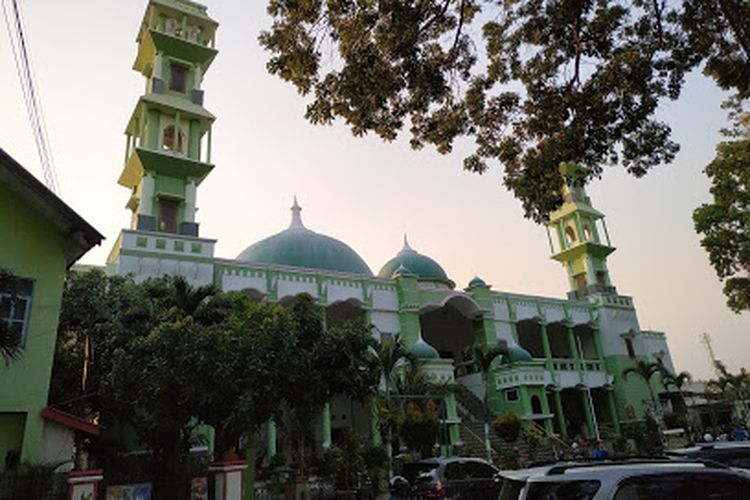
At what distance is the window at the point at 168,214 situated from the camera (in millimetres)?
24594

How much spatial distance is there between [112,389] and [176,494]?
4.02m

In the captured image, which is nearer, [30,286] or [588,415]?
[30,286]

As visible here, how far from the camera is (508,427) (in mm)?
24328

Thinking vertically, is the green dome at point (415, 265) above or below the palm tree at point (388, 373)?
above

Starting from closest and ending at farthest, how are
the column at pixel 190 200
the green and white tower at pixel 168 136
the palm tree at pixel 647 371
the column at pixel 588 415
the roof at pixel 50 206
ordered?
the roof at pixel 50 206
the green and white tower at pixel 168 136
the column at pixel 190 200
the column at pixel 588 415
the palm tree at pixel 647 371

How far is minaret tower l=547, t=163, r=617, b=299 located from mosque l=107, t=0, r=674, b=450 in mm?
95

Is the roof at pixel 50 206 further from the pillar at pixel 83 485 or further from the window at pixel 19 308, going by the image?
the pillar at pixel 83 485

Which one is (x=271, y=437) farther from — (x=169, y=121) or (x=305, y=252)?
(x=169, y=121)

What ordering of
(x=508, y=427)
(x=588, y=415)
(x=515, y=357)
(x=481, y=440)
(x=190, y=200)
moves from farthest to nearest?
1. (x=588, y=415)
2. (x=515, y=357)
3. (x=481, y=440)
4. (x=190, y=200)
5. (x=508, y=427)

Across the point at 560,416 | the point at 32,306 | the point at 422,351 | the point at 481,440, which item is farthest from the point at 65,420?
the point at 560,416

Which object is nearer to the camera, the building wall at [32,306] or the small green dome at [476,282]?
the building wall at [32,306]

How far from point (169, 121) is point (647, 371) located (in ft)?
101

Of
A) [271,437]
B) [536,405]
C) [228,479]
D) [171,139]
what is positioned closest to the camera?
[228,479]

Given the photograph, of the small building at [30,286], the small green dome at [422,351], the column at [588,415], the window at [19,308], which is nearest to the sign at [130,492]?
the small building at [30,286]
